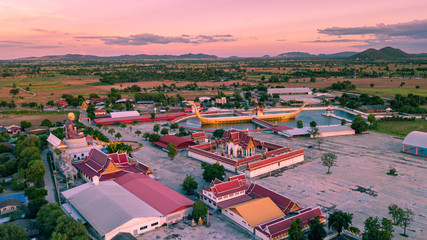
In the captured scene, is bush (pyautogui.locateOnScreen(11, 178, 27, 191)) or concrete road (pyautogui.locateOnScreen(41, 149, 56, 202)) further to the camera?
bush (pyautogui.locateOnScreen(11, 178, 27, 191))

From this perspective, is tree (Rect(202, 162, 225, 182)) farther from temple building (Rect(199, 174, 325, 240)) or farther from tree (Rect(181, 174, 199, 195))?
temple building (Rect(199, 174, 325, 240))

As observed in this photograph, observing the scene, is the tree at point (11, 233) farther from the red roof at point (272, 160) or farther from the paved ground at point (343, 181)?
the red roof at point (272, 160)

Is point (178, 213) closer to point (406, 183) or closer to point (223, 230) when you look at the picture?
point (223, 230)

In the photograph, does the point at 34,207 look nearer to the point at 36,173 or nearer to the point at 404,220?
the point at 36,173

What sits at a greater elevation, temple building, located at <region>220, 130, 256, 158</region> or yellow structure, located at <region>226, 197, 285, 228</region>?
temple building, located at <region>220, 130, 256, 158</region>

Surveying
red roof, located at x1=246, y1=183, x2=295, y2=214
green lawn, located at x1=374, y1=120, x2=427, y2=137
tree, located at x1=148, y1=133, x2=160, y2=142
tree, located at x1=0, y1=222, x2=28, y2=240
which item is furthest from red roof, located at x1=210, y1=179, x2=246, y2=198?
green lawn, located at x1=374, y1=120, x2=427, y2=137

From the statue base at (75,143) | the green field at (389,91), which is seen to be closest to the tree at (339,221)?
the statue base at (75,143)

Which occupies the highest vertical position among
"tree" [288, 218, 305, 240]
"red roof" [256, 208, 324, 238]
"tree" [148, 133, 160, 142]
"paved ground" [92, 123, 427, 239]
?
"tree" [148, 133, 160, 142]
